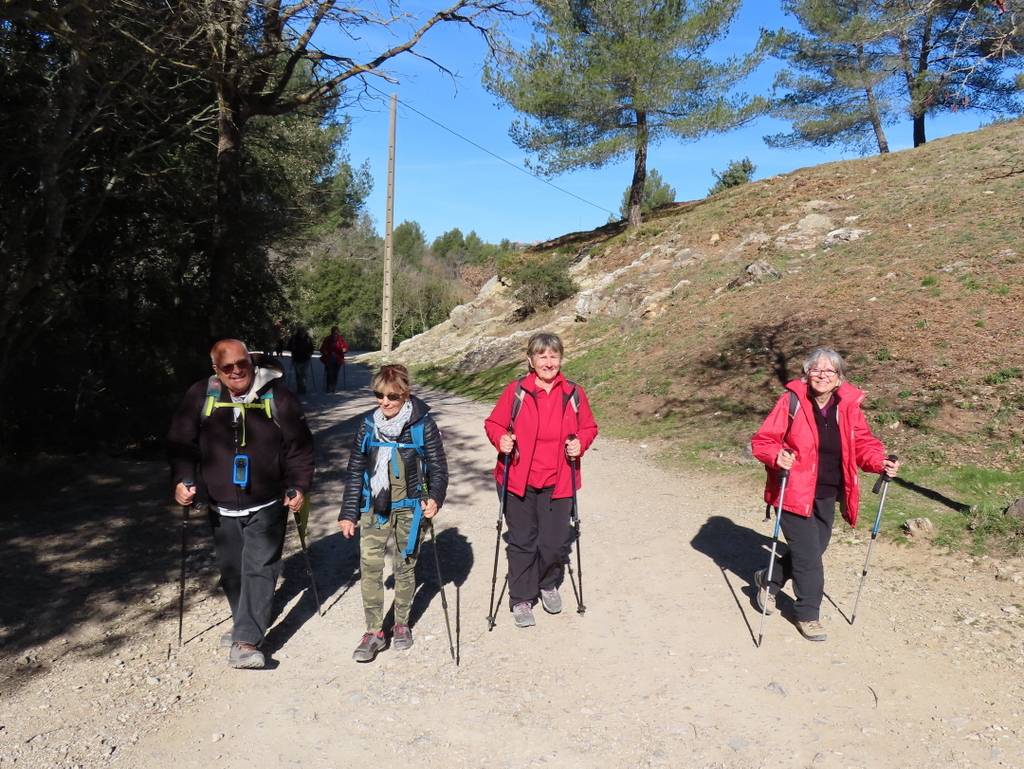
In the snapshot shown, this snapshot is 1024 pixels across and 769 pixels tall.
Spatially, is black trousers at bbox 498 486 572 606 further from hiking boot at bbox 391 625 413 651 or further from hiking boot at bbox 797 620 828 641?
hiking boot at bbox 797 620 828 641

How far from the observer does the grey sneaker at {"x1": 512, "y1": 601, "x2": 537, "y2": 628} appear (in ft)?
15.4

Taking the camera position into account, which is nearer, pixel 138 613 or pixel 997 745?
pixel 997 745

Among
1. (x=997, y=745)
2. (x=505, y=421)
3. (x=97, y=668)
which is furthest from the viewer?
(x=505, y=421)

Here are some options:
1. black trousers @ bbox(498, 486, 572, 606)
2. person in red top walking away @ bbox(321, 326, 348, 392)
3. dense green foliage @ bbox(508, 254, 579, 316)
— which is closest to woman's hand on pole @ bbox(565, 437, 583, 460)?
black trousers @ bbox(498, 486, 572, 606)

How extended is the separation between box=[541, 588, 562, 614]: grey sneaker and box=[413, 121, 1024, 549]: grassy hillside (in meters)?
3.27

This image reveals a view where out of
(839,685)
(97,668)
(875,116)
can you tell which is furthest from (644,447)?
(875,116)

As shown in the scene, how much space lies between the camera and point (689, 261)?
20266 mm

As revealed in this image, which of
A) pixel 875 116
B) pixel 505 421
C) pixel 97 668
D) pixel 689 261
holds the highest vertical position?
pixel 875 116

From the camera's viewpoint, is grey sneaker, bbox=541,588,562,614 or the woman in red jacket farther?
grey sneaker, bbox=541,588,562,614

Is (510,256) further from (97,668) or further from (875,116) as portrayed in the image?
(97,668)

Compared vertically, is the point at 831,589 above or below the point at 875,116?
below

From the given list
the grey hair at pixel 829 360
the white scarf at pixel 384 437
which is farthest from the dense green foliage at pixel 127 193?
the grey hair at pixel 829 360

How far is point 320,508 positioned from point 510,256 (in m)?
20.8

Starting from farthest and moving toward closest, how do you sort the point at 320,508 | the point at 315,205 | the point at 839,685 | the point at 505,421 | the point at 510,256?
the point at 510,256 < the point at 315,205 < the point at 320,508 < the point at 505,421 < the point at 839,685
